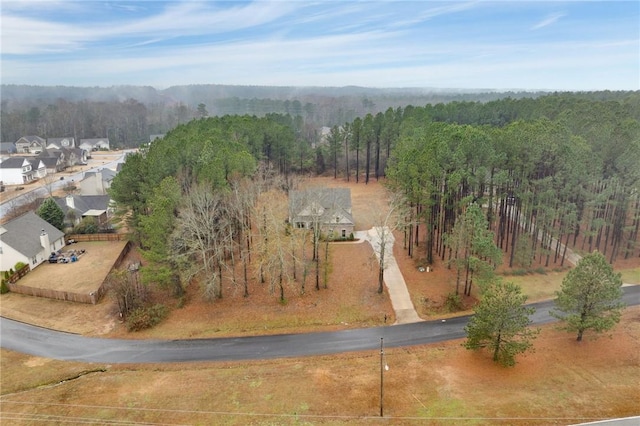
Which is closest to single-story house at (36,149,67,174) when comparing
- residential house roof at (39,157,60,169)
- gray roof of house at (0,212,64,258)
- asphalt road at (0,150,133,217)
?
residential house roof at (39,157,60,169)

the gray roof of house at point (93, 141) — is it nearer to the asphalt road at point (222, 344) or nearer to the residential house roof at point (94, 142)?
the residential house roof at point (94, 142)

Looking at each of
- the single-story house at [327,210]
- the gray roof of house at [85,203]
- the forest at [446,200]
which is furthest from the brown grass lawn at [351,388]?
the gray roof of house at [85,203]

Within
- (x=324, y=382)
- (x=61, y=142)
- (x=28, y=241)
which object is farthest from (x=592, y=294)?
(x=61, y=142)

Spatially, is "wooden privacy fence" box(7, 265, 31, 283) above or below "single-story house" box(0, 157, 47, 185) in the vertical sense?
below

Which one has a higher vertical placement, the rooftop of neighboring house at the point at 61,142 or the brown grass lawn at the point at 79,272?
the rooftop of neighboring house at the point at 61,142

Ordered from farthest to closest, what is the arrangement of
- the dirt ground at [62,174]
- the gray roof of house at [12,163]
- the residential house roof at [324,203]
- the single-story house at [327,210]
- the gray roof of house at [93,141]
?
the gray roof of house at [93,141]
the gray roof of house at [12,163]
the dirt ground at [62,174]
the single-story house at [327,210]
the residential house roof at [324,203]

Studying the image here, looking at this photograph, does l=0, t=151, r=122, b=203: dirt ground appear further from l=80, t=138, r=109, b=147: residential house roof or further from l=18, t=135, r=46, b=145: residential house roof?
l=18, t=135, r=46, b=145: residential house roof

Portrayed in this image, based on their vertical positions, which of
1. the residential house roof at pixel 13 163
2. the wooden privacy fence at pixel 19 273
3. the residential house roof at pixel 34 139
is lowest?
the wooden privacy fence at pixel 19 273

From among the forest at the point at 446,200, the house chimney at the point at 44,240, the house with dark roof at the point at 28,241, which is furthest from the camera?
the house chimney at the point at 44,240
